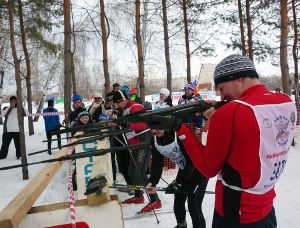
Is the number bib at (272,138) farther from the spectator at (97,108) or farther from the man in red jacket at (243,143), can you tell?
the spectator at (97,108)

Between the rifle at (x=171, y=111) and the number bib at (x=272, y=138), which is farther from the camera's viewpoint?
the rifle at (x=171, y=111)

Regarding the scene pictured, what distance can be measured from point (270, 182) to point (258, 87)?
1.71ft

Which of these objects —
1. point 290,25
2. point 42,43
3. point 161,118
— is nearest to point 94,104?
point 161,118

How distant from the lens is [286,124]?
1.79 metres

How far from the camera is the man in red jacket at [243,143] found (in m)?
1.64

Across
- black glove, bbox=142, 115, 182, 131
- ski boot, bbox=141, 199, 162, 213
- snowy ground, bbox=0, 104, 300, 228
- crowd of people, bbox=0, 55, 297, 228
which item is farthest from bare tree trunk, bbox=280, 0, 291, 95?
black glove, bbox=142, 115, 182, 131

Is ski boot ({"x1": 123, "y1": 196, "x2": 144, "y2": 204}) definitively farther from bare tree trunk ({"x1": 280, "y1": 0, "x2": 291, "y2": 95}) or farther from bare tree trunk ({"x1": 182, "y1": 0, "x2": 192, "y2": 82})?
bare tree trunk ({"x1": 182, "y1": 0, "x2": 192, "y2": 82})

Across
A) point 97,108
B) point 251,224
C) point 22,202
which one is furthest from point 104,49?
point 251,224

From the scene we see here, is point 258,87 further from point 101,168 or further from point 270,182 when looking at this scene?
point 101,168

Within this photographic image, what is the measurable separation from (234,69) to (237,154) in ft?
1.48

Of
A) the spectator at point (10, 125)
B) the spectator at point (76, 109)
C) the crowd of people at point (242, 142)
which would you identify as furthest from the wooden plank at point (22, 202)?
the spectator at point (10, 125)

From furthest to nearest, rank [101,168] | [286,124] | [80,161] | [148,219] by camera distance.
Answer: [80,161], [148,219], [101,168], [286,124]

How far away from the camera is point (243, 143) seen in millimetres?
1647

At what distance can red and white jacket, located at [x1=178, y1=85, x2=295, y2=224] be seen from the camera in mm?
1632
